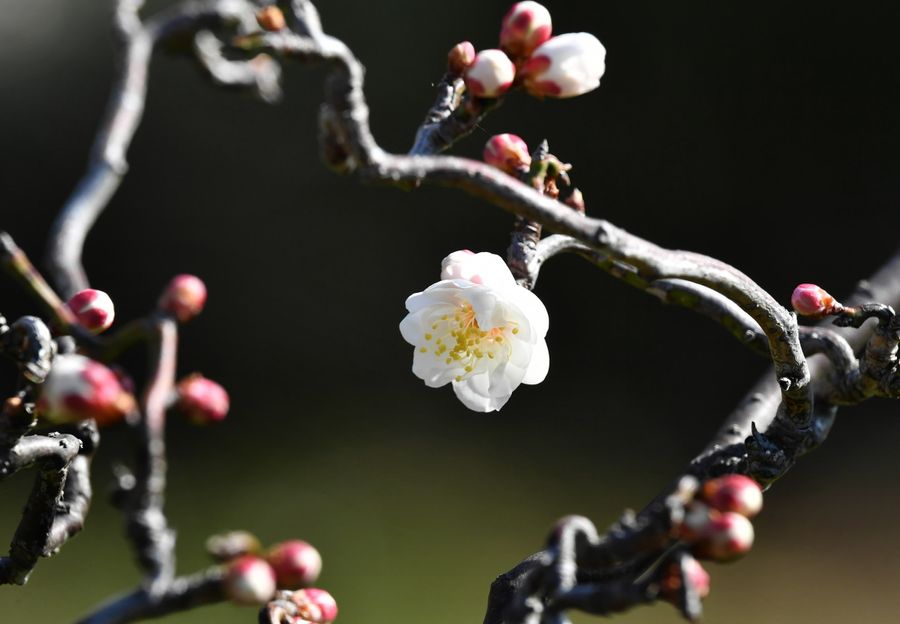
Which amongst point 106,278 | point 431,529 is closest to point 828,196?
point 431,529

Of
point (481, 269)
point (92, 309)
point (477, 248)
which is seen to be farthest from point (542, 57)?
point (477, 248)

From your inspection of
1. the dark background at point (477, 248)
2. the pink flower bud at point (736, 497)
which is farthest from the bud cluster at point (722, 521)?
the dark background at point (477, 248)

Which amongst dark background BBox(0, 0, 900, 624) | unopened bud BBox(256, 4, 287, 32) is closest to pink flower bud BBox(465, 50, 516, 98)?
unopened bud BBox(256, 4, 287, 32)

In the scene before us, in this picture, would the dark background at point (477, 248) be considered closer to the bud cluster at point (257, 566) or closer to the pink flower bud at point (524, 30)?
the pink flower bud at point (524, 30)

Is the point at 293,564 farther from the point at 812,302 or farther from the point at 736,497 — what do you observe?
the point at 812,302

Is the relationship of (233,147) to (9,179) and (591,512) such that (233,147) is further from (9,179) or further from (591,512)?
(591,512)

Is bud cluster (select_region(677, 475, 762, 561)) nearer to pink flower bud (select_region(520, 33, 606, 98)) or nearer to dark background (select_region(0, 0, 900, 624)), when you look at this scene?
pink flower bud (select_region(520, 33, 606, 98))
